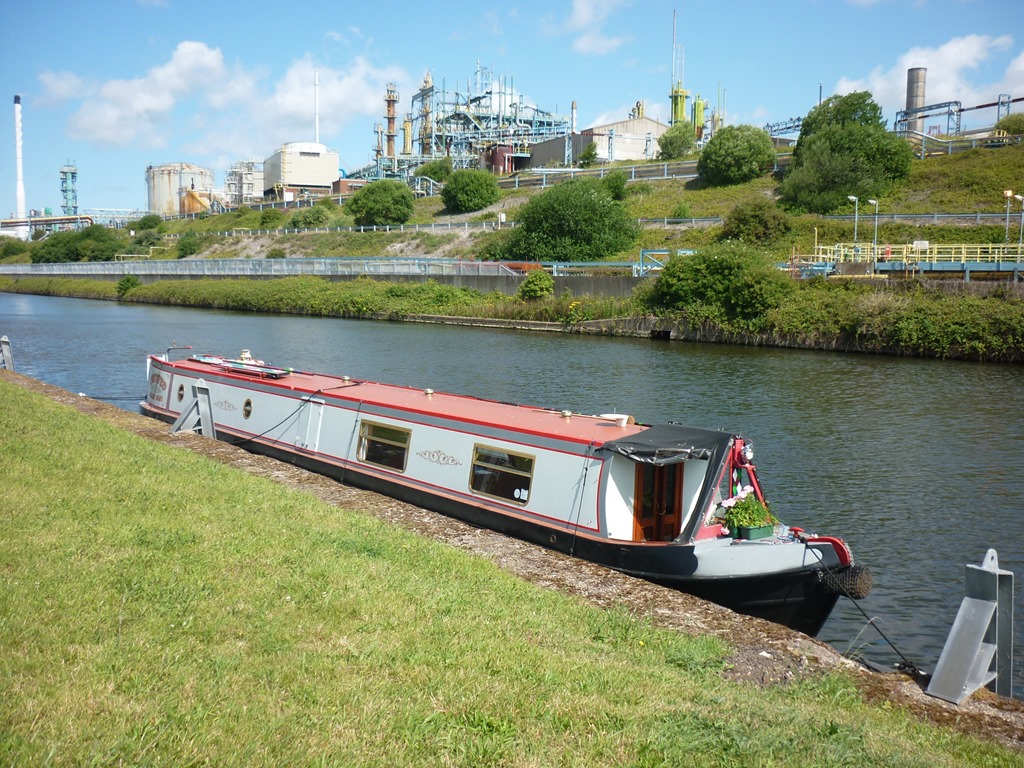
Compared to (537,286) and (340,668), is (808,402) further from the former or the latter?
(537,286)

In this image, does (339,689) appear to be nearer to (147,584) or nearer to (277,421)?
(147,584)

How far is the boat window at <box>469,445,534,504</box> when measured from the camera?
11805 mm

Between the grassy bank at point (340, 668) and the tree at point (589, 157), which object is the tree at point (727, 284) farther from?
the tree at point (589, 157)

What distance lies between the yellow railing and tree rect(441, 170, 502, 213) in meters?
40.7

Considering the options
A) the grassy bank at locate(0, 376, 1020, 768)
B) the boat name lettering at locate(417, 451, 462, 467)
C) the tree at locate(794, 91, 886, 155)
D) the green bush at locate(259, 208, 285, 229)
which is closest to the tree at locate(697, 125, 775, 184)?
the tree at locate(794, 91, 886, 155)

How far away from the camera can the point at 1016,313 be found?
32.0m

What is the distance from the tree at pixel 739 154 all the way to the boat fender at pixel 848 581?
207ft

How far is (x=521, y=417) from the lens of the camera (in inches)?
505

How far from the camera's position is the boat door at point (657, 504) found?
420 inches

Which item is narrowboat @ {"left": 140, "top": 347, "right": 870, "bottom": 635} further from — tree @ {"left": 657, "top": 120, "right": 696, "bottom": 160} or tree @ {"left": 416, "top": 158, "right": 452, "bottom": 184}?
tree @ {"left": 416, "top": 158, "right": 452, "bottom": 184}

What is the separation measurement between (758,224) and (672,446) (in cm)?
4657

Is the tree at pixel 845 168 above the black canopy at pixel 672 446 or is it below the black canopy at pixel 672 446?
above

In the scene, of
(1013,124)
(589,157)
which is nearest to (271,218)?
(589,157)

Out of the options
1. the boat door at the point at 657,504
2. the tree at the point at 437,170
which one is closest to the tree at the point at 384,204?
the tree at the point at 437,170
